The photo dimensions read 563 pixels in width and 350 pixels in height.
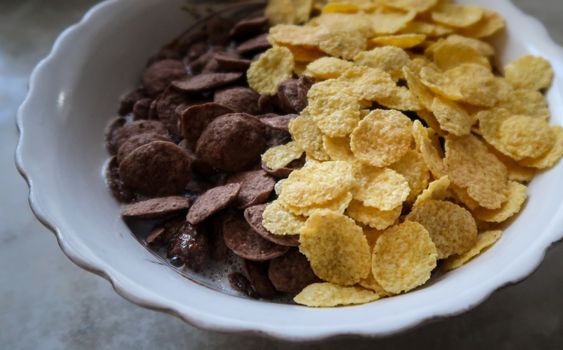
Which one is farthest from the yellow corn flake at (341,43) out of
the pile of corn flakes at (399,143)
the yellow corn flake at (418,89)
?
the yellow corn flake at (418,89)

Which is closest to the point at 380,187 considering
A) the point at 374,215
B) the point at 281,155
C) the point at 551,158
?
the point at 374,215

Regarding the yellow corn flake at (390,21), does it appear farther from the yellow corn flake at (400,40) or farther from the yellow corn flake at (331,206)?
the yellow corn flake at (331,206)

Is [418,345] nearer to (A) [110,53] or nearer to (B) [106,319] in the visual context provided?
(B) [106,319]

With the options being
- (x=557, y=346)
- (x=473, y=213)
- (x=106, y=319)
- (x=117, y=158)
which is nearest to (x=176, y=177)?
(x=117, y=158)

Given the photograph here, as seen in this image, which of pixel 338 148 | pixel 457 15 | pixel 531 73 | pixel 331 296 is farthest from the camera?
pixel 457 15

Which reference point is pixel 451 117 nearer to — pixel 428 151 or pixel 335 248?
pixel 428 151

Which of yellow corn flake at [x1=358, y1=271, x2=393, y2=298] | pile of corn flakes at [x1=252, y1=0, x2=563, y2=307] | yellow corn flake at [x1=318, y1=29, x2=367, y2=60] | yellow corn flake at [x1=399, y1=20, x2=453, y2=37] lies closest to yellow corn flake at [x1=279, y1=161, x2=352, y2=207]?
pile of corn flakes at [x1=252, y1=0, x2=563, y2=307]
